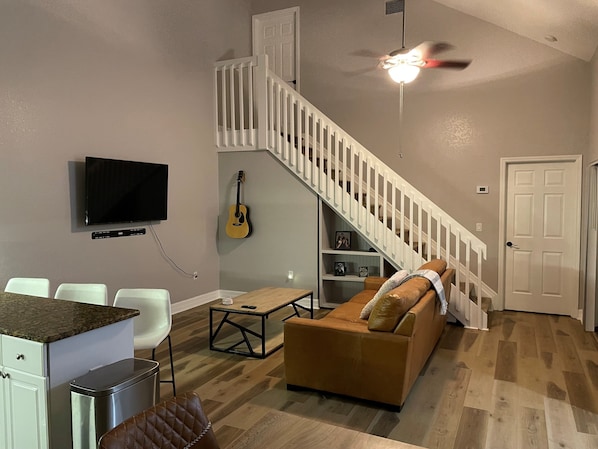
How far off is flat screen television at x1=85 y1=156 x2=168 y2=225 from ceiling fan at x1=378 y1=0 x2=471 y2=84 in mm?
2905

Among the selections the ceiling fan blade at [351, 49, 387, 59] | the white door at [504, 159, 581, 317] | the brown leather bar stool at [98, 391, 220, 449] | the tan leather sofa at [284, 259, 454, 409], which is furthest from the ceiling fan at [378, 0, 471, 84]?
the brown leather bar stool at [98, 391, 220, 449]

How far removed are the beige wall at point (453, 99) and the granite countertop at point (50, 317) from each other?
16.2 feet

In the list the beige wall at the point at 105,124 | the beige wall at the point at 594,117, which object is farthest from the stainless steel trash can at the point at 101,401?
the beige wall at the point at 594,117

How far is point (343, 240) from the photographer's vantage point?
6.16 m

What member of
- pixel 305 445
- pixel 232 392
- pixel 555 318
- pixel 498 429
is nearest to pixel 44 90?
pixel 232 392

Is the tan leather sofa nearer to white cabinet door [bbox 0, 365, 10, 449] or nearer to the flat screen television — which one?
white cabinet door [bbox 0, 365, 10, 449]

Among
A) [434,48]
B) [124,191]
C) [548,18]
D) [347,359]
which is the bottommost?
[347,359]

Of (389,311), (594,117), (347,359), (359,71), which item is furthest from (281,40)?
(347,359)

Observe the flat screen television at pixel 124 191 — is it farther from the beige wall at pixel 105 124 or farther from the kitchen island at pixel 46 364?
the kitchen island at pixel 46 364

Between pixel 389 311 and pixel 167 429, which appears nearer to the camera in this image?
pixel 167 429

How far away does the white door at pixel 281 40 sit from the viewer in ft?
23.2

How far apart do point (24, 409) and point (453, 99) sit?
5832 mm

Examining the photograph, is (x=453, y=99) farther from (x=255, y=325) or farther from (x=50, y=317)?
(x=50, y=317)

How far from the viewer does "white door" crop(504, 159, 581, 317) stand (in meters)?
5.68
